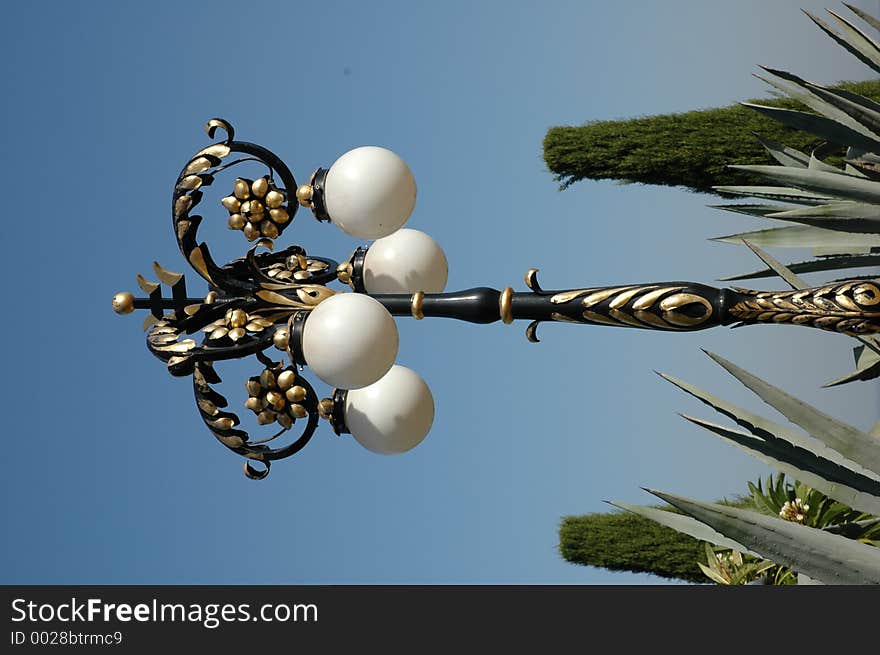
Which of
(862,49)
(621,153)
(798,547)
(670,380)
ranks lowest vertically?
(798,547)

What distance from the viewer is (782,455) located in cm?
169

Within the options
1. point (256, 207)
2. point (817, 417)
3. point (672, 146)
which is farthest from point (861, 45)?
point (672, 146)

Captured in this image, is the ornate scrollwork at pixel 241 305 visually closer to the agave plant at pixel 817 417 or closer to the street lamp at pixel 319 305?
the street lamp at pixel 319 305

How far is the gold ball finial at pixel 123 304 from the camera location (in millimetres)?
2434

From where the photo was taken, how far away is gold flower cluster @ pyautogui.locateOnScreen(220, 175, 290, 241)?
2.46m

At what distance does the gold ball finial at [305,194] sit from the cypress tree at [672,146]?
6.44m

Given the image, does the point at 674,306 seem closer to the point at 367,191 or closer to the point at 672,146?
the point at 367,191

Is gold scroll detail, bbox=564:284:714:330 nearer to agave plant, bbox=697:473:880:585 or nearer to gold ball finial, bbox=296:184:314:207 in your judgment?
gold ball finial, bbox=296:184:314:207

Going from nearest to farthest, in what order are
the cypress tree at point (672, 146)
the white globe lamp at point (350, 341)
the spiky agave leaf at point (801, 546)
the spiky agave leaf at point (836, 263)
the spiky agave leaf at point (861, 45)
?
the spiky agave leaf at point (801, 546)
the white globe lamp at point (350, 341)
the spiky agave leaf at point (836, 263)
the spiky agave leaf at point (861, 45)
the cypress tree at point (672, 146)

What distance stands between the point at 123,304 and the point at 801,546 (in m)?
1.70

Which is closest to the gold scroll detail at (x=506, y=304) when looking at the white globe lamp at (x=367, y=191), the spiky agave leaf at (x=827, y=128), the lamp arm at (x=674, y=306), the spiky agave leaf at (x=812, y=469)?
the lamp arm at (x=674, y=306)
